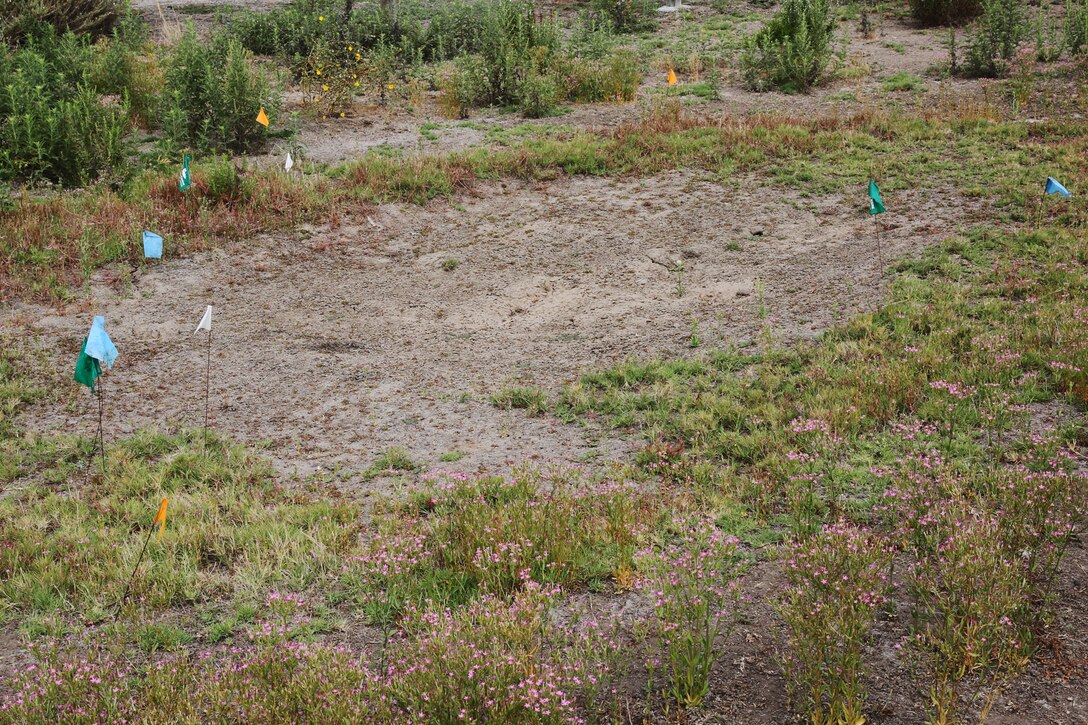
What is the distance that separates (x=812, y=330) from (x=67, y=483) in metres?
5.96

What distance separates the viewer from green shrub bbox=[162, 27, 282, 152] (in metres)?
12.2

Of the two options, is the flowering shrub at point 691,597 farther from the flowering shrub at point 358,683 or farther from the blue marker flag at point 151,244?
the blue marker flag at point 151,244

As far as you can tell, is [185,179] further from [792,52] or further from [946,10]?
[946,10]

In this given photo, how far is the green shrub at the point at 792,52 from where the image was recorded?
14.8m

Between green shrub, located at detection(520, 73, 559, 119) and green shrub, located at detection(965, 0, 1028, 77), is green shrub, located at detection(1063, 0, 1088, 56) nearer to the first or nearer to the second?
green shrub, located at detection(965, 0, 1028, 77)

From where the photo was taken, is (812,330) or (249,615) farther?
(812,330)

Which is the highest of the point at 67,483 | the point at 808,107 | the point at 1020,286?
the point at 808,107

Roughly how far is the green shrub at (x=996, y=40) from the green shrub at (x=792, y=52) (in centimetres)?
229

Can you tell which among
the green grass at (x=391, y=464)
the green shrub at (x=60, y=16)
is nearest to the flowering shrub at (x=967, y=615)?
the green grass at (x=391, y=464)

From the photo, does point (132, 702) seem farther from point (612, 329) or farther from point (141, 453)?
point (612, 329)

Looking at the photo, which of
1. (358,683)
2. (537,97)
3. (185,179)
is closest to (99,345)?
(358,683)

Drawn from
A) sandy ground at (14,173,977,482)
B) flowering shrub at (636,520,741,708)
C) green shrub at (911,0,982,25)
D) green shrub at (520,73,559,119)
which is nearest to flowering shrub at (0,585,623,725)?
flowering shrub at (636,520,741,708)

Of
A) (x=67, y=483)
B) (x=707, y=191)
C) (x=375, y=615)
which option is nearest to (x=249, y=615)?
(x=375, y=615)

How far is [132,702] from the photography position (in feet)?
13.0
